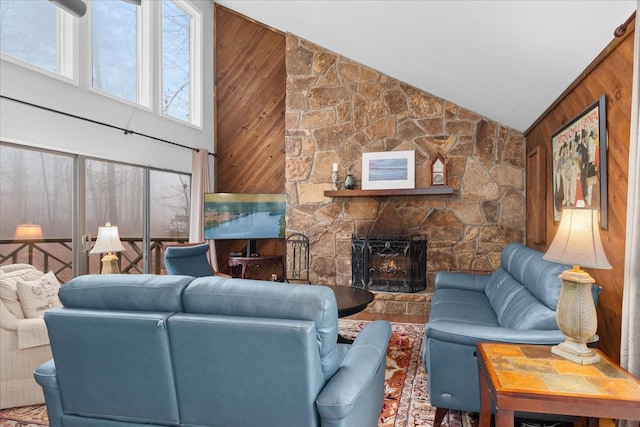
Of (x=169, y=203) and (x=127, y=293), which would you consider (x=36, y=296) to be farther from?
(x=169, y=203)

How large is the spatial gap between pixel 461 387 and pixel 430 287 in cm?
298

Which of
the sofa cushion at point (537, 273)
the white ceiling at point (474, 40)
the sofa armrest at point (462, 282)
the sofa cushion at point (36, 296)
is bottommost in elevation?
the sofa armrest at point (462, 282)

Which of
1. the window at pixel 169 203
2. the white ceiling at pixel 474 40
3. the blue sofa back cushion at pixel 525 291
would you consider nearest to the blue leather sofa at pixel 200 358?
the blue sofa back cushion at pixel 525 291

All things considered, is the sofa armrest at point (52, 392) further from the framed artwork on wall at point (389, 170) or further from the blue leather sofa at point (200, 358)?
the framed artwork on wall at point (389, 170)

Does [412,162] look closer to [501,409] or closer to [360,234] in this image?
[360,234]

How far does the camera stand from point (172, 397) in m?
1.63

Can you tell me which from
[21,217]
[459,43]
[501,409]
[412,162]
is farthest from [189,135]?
[501,409]

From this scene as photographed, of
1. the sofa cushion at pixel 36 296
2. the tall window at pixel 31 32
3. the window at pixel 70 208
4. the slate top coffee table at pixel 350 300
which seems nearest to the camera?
the sofa cushion at pixel 36 296

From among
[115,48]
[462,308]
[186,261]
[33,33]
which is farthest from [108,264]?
[115,48]

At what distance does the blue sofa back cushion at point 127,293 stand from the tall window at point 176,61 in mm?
4191

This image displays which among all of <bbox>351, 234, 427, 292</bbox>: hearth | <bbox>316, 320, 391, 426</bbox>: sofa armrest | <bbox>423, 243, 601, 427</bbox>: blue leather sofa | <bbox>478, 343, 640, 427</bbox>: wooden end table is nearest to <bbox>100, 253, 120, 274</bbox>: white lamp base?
<bbox>316, 320, 391, 426</bbox>: sofa armrest

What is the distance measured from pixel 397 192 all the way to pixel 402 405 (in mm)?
2905

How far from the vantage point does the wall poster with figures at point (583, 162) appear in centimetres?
234

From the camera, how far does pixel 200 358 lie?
1.55 metres
